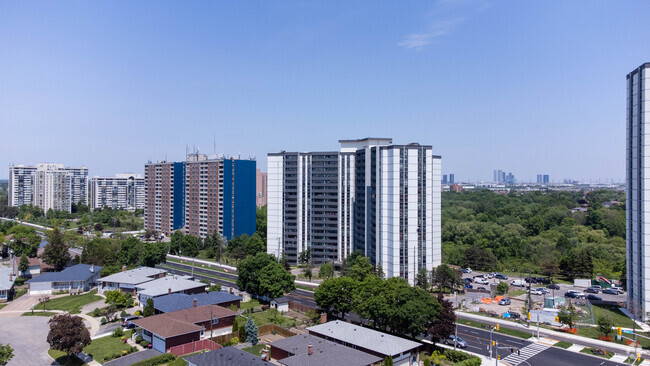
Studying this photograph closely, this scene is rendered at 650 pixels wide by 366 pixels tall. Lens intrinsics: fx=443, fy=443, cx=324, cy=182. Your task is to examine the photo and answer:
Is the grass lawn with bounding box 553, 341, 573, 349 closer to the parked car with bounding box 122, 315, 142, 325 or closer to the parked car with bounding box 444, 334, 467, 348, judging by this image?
the parked car with bounding box 444, 334, 467, 348

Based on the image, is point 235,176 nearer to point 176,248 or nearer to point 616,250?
point 176,248

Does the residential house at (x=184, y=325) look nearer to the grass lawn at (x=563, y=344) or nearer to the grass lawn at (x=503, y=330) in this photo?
the grass lawn at (x=503, y=330)

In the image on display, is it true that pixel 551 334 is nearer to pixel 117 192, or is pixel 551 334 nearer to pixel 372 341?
pixel 372 341

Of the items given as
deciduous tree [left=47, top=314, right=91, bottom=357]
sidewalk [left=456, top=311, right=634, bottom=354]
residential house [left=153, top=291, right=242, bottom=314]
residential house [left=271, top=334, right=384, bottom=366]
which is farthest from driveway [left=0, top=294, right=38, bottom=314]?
sidewalk [left=456, top=311, right=634, bottom=354]

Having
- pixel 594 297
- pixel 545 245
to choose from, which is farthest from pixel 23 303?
pixel 545 245

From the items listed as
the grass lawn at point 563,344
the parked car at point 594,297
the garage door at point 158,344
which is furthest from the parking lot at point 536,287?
the garage door at point 158,344

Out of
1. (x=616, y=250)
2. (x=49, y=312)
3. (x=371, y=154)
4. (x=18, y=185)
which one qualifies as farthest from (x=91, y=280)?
(x=18, y=185)
